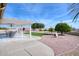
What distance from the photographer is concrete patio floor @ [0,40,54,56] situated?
4.30 m

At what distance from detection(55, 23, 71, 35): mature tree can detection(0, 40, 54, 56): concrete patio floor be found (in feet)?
1.29

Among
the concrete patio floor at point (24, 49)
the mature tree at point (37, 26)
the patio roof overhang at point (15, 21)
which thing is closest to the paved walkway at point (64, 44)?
the concrete patio floor at point (24, 49)

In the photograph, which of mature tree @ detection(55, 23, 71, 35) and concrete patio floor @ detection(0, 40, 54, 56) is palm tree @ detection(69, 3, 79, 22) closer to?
mature tree @ detection(55, 23, 71, 35)

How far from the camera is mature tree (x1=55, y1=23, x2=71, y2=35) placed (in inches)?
168

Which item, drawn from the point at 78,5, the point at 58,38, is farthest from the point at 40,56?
the point at 78,5

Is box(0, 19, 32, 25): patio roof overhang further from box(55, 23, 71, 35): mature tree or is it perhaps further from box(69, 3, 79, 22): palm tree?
box(69, 3, 79, 22): palm tree

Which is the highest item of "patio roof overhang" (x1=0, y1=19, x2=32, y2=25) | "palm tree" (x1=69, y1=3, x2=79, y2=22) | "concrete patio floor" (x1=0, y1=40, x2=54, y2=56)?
"palm tree" (x1=69, y1=3, x2=79, y2=22)

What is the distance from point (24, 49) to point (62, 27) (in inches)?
31.7

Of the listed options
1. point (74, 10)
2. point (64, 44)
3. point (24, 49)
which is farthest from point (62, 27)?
point (24, 49)

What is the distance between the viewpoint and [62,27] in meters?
4.32

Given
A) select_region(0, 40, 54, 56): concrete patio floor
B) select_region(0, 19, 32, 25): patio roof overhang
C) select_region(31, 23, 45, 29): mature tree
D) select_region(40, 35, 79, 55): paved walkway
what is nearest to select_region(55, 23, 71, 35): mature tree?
select_region(40, 35, 79, 55): paved walkway

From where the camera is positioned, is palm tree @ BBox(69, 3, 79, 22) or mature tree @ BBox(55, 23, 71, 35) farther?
mature tree @ BBox(55, 23, 71, 35)

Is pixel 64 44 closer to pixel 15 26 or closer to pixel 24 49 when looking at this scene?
pixel 24 49

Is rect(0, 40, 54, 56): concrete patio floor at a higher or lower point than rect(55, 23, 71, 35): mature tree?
lower
